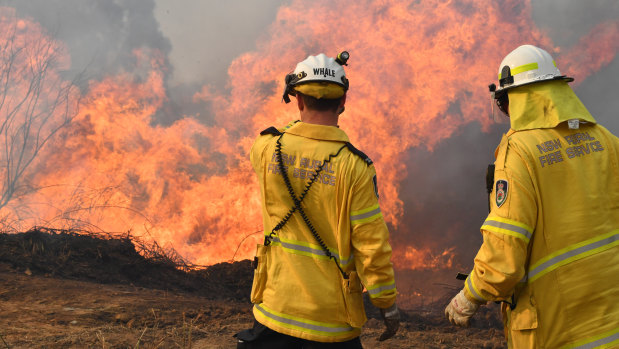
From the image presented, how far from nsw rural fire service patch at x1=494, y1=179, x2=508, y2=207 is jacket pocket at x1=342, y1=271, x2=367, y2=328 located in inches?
35.8

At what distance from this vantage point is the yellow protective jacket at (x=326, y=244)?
276cm

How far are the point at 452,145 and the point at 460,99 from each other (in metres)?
1.28

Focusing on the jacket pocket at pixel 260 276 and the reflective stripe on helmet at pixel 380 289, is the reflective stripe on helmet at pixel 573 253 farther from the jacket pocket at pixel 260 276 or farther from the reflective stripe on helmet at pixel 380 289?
the jacket pocket at pixel 260 276

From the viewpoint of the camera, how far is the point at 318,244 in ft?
9.30

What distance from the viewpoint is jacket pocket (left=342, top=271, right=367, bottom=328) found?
2768 millimetres

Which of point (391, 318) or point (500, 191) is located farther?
point (391, 318)

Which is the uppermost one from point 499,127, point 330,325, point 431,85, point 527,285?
point 431,85

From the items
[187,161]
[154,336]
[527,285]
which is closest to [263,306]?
[527,285]

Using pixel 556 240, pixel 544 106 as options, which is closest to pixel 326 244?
pixel 556 240

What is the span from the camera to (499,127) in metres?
12.8

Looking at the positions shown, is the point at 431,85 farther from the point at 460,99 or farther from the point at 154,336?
the point at 154,336

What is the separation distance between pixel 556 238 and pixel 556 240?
1 cm

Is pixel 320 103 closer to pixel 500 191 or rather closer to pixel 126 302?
pixel 500 191

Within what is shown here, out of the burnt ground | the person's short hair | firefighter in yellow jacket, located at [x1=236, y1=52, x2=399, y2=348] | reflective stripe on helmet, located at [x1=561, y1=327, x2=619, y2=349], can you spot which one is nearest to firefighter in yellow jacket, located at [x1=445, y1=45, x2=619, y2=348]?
reflective stripe on helmet, located at [x1=561, y1=327, x2=619, y2=349]
